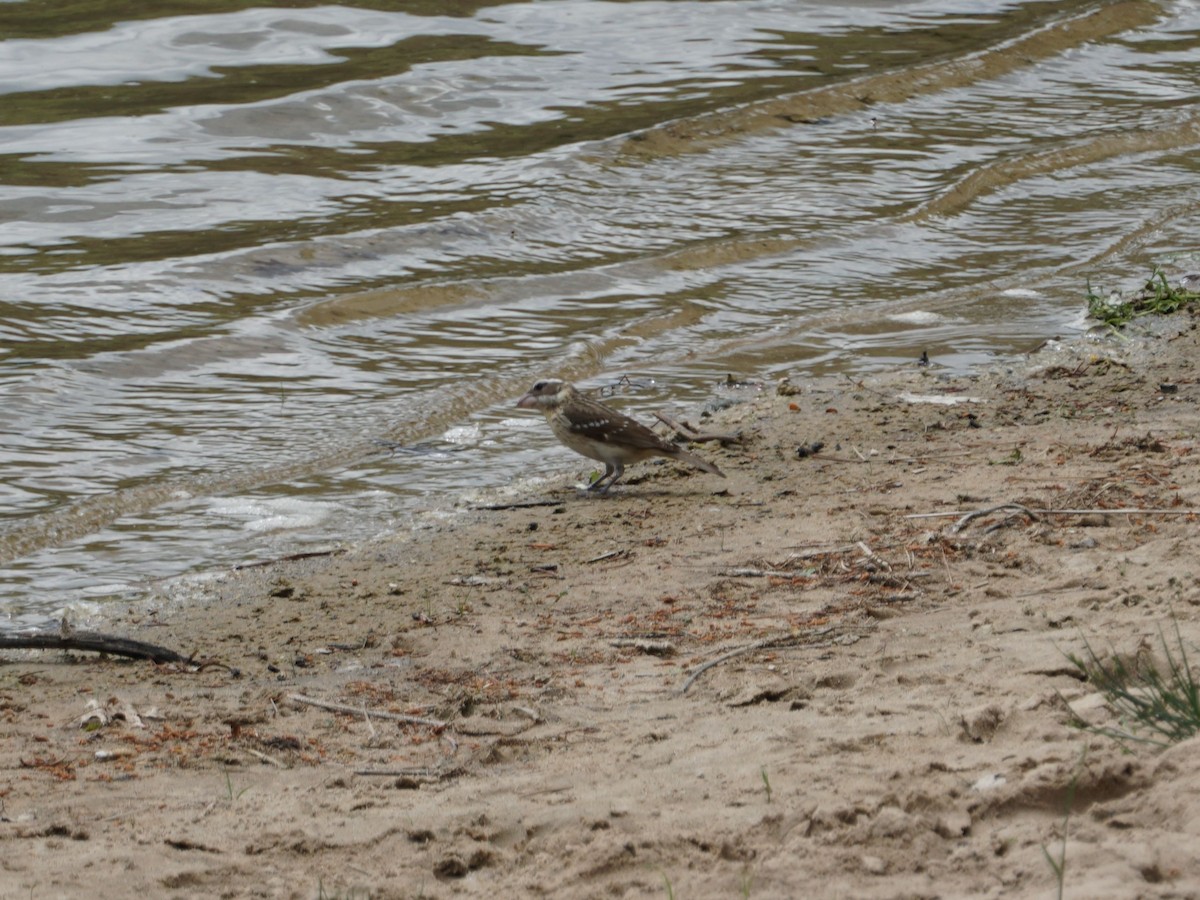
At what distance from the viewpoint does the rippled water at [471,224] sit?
8695 mm

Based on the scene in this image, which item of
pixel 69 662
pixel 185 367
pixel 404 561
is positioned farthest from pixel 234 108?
pixel 69 662

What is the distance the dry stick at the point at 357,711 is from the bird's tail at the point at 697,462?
10.2 ft

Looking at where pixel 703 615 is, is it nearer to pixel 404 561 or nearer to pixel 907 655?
pixel 907 655

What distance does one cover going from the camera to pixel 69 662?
5.58 meters

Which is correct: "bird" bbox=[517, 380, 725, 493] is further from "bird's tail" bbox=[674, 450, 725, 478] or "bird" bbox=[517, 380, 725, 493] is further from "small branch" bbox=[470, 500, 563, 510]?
"small branch" bbox=[470, 500, 563, 510]

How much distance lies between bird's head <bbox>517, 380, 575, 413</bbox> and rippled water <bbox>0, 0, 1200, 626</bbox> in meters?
0.41

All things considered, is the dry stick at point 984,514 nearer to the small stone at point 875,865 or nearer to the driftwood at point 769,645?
the driftwood at point 769,645

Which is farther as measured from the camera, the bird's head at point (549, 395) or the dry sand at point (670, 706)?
the bird's head at point (549, 395)

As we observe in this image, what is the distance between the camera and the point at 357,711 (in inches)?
189

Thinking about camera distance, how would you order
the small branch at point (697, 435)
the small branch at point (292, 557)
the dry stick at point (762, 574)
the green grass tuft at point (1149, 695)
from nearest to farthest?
the green grass tuft at point (1149, 695)
the dry stick at point (762, 574)
the small branch at point (292, 557)
the small branch at point (697, 435)

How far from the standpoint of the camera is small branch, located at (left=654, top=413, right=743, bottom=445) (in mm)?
8266

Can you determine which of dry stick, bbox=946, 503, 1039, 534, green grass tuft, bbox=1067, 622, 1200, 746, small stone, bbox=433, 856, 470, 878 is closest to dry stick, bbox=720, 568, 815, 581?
dry stick, bbox=946, 503, 1039, 534

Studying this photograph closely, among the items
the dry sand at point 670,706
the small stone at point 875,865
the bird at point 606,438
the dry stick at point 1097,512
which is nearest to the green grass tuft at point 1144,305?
the dry sand at point 670,706

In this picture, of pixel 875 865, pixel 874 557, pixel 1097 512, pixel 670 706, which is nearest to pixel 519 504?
pixel 874 557
